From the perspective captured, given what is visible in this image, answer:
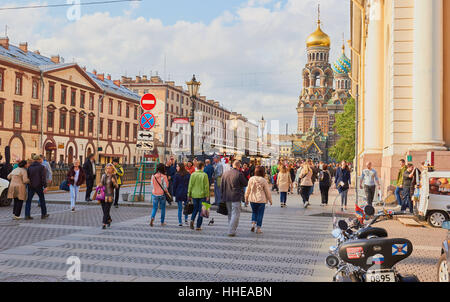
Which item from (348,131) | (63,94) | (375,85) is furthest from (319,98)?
(375,85)

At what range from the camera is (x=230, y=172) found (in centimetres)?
1163

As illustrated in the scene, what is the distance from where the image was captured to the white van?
1280 centimetres

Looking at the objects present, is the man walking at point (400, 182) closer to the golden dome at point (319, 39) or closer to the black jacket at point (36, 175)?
the black jacket at point (36, 175)

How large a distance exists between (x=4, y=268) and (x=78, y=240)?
9.30 feet

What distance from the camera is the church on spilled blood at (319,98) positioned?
130 metres

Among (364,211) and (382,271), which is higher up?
(364,211)

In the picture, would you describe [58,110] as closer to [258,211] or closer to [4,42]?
[4,42]

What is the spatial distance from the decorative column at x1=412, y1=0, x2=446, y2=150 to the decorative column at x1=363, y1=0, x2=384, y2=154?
8.78 metres

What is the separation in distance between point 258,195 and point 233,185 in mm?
729

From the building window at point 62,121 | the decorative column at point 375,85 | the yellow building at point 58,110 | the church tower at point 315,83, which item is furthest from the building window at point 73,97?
the church tower at point 315,83

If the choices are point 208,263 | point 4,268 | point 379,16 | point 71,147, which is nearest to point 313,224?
point 208,263

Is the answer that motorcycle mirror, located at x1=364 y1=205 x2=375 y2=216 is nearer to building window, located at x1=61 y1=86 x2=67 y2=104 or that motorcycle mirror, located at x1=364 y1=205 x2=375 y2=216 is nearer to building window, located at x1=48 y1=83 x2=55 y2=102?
building window, located at x1=48 y1=83 x2=55 y2=102

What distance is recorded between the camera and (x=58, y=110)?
54.8 m
